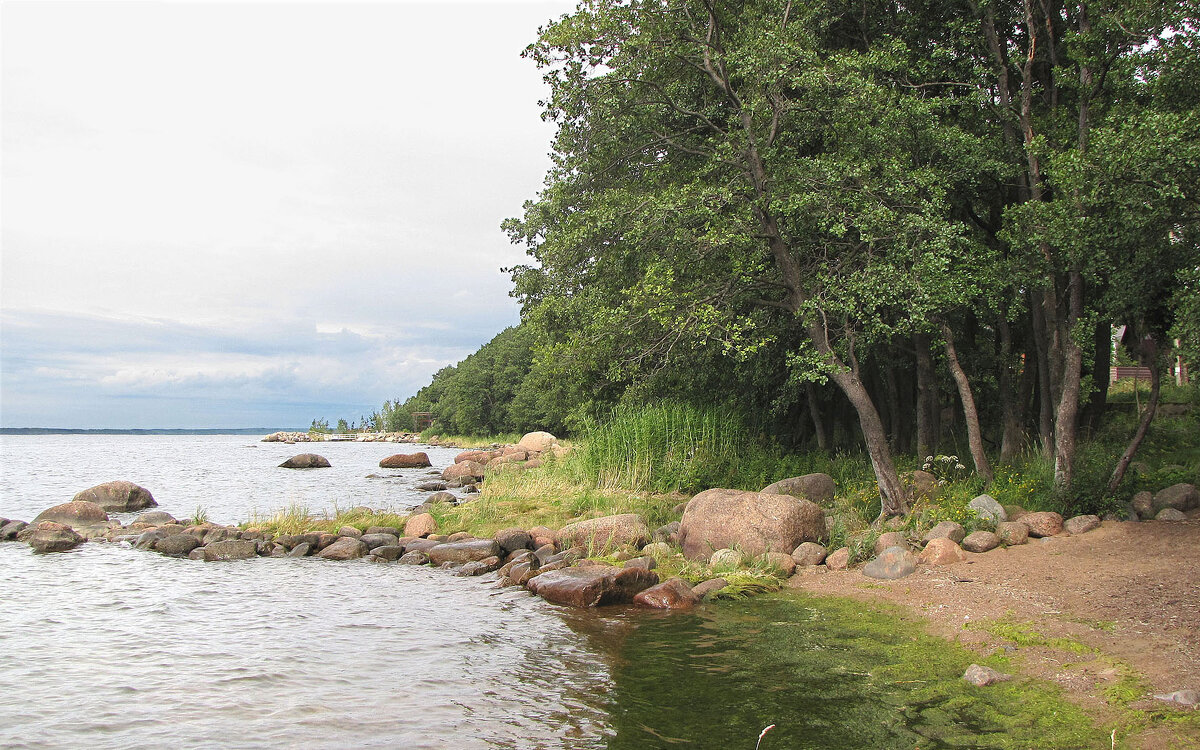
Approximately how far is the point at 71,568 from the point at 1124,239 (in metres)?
19.6

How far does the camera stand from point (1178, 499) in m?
11.9

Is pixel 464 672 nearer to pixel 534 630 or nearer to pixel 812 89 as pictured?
pixel 534 630

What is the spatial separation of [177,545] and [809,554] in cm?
1360

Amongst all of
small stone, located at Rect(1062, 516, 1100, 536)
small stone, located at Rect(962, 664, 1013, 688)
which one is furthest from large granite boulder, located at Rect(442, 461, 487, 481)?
small stone, located at Rect(962, 664, 1013, 688)

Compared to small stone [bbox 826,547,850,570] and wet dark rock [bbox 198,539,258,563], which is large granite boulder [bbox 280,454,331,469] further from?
small stone [bbox 826,547,850,570]

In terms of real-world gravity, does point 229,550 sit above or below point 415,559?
above

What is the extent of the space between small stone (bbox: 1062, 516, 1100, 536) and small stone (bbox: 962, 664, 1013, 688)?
5658 millimetres

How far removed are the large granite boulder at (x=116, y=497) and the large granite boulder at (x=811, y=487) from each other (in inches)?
808

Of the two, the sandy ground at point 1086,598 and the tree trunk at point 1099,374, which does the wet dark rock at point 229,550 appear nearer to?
the sandy ground at point 1086,598

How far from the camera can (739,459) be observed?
19.4 metres

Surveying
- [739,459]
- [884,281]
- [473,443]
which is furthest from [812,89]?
[473,443]

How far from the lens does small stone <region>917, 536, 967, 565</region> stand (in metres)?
11.4

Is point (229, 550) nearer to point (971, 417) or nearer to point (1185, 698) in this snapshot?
point (971, 417)

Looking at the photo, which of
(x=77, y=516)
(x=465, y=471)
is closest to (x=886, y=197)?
(x=77, y=516)
